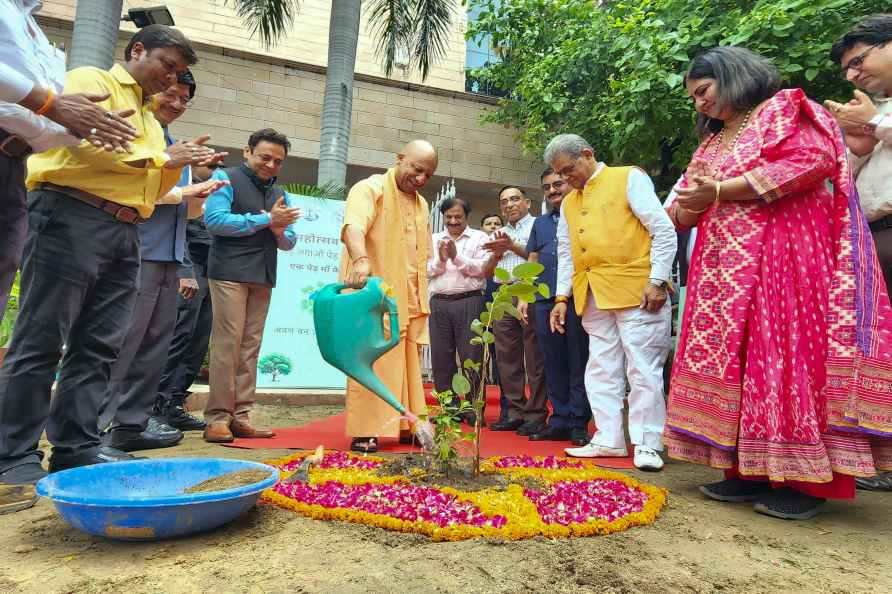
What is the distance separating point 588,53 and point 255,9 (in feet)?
15.1

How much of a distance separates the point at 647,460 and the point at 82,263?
260cm

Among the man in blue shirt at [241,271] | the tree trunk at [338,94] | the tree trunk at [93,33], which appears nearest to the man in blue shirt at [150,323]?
the man in blue shirt at [241,271]

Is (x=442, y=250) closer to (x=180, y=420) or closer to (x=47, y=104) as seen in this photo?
(x=180, y=420)

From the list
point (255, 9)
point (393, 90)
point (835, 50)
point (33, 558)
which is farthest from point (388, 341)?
point (393, 90)

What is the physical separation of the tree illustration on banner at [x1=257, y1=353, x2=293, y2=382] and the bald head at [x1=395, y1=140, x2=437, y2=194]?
9.67ft

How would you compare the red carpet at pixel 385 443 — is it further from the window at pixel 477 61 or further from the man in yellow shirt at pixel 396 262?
the window at pixel 477 61

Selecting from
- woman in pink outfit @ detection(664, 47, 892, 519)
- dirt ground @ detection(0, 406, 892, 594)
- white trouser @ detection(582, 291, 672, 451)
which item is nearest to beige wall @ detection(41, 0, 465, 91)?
white trouser @ detection(582, 291, 672, 451)

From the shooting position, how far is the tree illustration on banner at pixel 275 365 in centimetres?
580

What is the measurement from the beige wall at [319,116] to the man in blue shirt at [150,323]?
322 inches

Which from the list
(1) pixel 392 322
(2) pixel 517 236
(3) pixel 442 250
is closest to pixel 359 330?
(1) pixel 392 322

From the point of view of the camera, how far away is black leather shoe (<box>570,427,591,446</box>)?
379 cm

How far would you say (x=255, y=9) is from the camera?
836cm

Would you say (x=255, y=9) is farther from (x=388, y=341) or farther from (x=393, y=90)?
(x=388, y=341)

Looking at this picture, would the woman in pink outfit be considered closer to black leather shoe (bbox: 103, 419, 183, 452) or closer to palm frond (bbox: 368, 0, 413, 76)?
black leather shoe (bbox: 103, 419, 183, 452)
